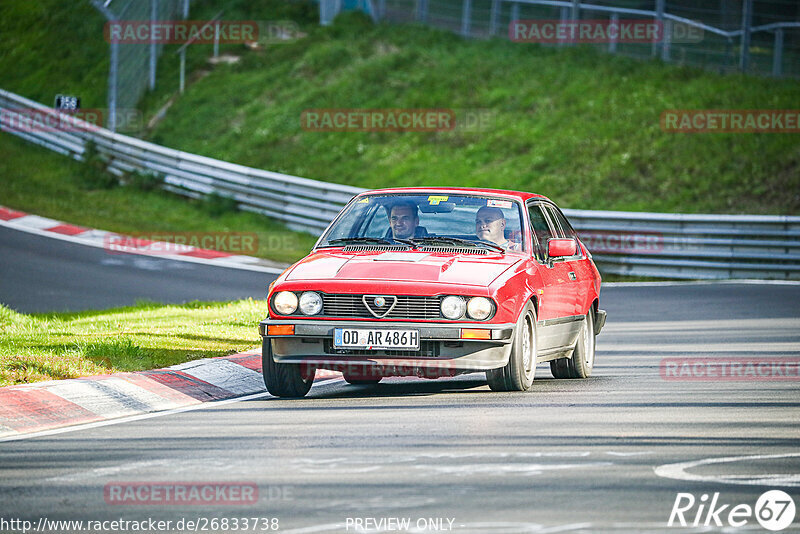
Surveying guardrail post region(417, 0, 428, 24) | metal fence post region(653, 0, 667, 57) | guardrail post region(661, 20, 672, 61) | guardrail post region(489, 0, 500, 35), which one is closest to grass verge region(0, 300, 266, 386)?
metal fence post region(653, 0, 667, 57)

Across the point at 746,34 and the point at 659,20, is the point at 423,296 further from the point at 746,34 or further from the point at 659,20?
the point at 659,20

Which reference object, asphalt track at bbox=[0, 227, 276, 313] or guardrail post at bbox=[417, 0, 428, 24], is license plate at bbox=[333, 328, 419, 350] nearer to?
asphalt track at bbox=[0, 227, 276, 313]

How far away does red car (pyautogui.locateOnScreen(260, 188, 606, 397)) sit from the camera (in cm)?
936

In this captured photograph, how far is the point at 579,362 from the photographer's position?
11414 mm

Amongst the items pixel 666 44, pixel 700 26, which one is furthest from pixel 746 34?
pixel 666 44

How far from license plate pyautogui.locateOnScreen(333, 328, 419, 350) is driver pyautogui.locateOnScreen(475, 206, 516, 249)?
1.49 meters

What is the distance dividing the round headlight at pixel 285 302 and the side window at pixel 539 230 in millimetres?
2198

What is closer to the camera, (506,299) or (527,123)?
(506,299)

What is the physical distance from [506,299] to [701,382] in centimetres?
213

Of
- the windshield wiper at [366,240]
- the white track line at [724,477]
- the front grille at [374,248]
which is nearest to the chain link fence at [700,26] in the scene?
the windshield wiper at [366,240]

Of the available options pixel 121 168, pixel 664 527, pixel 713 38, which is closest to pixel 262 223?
pixel 121 168

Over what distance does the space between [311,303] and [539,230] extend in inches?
99.2

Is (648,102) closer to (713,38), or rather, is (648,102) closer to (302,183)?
(713,38)

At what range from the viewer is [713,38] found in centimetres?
3186
